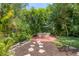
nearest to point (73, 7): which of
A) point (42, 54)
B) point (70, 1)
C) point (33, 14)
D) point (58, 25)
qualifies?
point (70, 1)

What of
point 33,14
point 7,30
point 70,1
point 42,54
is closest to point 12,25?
point 7,30

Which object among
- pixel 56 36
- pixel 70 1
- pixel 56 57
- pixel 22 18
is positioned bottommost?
pixel 56 57

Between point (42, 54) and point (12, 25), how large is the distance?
0.38m

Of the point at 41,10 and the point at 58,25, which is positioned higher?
the point at 41,10

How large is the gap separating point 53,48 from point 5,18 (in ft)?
1.69

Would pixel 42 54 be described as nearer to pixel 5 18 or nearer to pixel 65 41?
pixel 65 41

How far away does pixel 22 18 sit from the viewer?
229cm

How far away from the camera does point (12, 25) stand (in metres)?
2.27

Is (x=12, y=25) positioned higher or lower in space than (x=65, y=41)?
higher

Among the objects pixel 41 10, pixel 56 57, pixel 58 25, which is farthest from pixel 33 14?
pixel 56 57

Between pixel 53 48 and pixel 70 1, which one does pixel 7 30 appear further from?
pixel 70 1

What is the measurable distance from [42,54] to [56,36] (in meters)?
0.21

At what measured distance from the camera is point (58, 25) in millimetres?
2287

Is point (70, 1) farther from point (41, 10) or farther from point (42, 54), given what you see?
point (42, 54)
